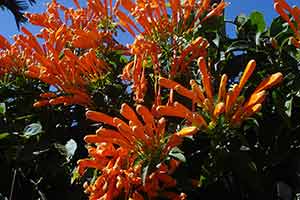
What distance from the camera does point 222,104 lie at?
1578mm

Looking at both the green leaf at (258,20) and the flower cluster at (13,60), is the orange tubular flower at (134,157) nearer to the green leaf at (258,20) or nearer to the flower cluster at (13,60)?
the green leaf at (258,20)

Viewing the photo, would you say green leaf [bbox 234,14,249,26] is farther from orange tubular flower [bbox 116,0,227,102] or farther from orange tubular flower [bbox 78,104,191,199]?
orange tubular flower [bbox 78,104,191,199]

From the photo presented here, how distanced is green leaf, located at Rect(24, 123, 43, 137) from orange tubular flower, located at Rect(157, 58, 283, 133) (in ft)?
1.97

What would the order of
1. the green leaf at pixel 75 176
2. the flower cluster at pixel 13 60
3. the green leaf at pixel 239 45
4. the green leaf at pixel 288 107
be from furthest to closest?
the flower cluster at pixel 13 60
the green leaf at pixel 239 45
the green leaf at pixel 75 176
the green leaf at pixel 288 107

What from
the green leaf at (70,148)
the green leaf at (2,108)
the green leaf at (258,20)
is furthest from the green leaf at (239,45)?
the green leaf at (2,108)

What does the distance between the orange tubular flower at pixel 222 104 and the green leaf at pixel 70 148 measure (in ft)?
1.45

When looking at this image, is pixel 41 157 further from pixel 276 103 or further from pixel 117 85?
pixel 276 103

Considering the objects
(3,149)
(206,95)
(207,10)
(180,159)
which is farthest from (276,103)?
(3,149)

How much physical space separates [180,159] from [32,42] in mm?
950

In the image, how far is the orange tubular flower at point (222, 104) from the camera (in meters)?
1.60

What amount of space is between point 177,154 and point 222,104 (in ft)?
0.68

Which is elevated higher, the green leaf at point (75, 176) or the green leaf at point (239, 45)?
the green leaf at point (239, 45)

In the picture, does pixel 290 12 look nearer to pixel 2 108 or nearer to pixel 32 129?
pixel 32 129

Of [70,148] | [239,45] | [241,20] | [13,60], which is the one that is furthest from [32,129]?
[241,20]
